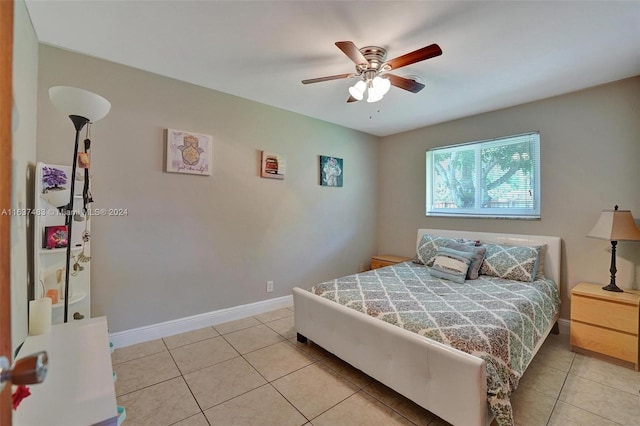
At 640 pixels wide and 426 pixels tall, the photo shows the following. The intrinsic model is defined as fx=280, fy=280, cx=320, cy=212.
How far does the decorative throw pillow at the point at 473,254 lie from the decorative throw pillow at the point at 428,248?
0.24 m

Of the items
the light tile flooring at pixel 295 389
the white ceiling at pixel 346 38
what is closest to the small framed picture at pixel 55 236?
the light tile flooring at pixel 295 389

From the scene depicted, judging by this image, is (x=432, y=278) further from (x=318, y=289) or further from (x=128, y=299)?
(x=128, y=299)

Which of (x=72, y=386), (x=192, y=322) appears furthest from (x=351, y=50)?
(x=192, y=322)

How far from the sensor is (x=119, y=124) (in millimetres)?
2432

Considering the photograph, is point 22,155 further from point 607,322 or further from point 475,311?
point 607,322

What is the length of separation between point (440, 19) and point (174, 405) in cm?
301

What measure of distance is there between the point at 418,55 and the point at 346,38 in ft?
1.83

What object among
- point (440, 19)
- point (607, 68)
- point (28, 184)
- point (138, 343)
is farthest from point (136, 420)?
point (607, 68)

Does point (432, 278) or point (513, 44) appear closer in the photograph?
point (513, 44)

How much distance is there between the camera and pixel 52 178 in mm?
2043

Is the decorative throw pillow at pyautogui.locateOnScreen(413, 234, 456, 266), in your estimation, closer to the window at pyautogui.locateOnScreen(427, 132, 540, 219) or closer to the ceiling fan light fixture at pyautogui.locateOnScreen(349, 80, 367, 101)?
the window at pyautogui.locateOnScreen(427, 132, 540, 219)

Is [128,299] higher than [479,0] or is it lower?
lower

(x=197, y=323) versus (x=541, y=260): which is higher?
(x=541, y=260)

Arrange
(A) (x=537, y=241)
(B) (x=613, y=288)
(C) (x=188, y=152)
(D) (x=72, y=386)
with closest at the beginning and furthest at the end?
(D) (x=72, y=386) → (B) (x=613, y=288) → (C) (x=188, y=152) → (A) (x=537, y=241)
